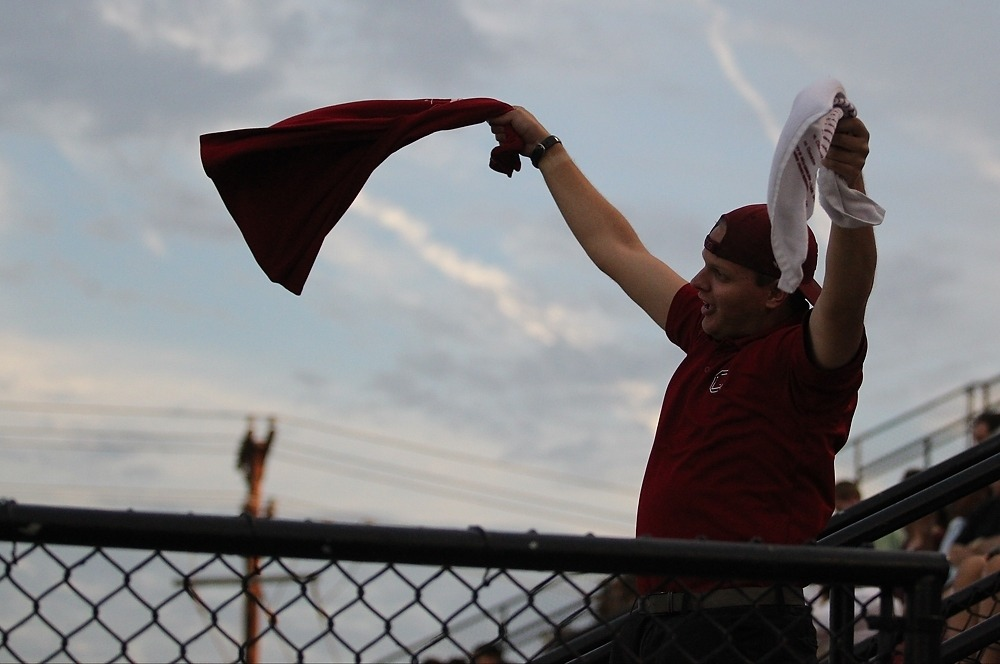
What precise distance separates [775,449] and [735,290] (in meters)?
0.40

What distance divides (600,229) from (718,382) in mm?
768

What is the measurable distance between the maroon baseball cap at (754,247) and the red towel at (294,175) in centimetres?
98

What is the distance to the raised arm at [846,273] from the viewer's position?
2420mm

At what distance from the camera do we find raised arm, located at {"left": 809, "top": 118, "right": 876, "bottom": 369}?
2420 mm

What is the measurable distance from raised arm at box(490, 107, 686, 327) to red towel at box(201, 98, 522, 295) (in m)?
0.40

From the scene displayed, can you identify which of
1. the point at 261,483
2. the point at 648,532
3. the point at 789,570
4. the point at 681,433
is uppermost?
the point at 261,483

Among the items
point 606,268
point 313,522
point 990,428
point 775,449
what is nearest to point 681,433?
point 775,449

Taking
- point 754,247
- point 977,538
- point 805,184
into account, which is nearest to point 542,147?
point 754,247

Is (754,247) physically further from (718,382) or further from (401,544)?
(401,544)

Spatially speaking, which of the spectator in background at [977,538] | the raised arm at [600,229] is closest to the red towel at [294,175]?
the raised arm at [600,229]

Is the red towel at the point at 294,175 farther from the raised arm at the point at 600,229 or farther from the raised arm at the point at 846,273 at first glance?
the raised arm at the point at 846,273

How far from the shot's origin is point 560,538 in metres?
1.88

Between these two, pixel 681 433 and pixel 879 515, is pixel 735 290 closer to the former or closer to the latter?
pixel 681 433

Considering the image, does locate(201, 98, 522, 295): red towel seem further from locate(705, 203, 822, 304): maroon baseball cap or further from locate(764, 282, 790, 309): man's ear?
locate(764, 282, 790, 309): man's ear
